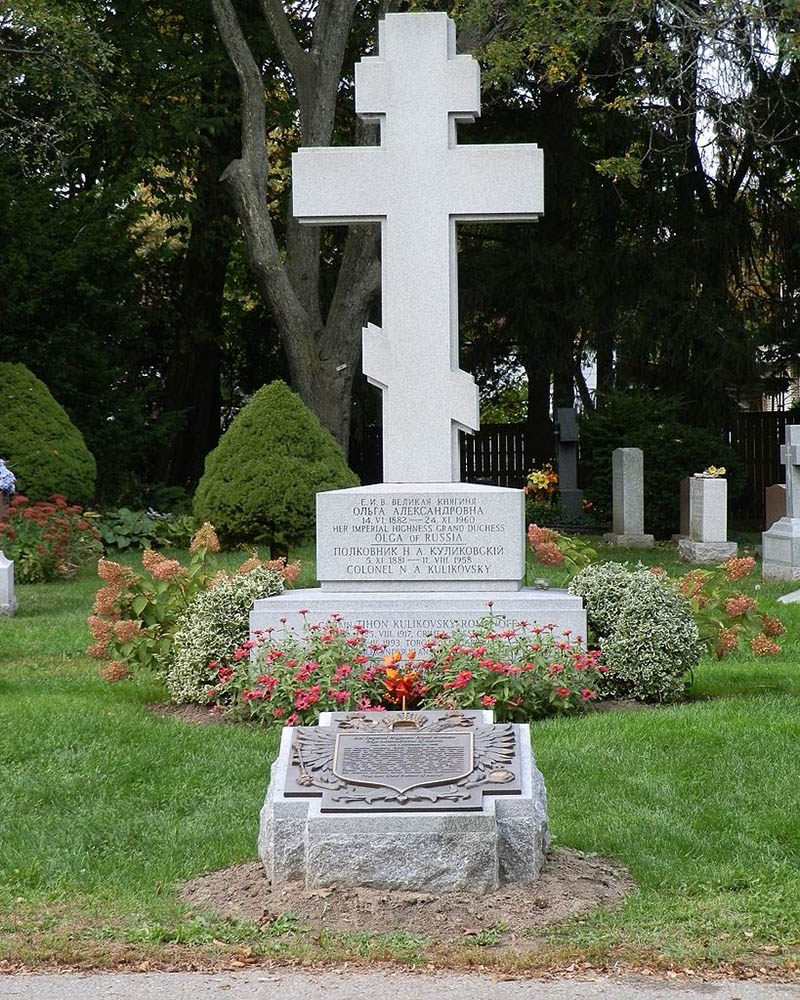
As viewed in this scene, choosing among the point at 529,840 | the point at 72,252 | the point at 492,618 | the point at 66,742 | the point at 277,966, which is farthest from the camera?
the point at 72,252

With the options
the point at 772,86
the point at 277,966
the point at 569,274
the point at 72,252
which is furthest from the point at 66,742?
the point at 772,86

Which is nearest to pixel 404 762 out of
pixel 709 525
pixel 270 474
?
pixel 270 474

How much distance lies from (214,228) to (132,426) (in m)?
4.82

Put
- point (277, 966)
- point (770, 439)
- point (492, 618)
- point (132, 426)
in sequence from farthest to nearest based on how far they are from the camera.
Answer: point (770, 439), point (132, 426), point (492, 618), point (277, 966)

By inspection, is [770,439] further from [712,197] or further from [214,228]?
[214,228]

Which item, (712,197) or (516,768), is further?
(712,197)

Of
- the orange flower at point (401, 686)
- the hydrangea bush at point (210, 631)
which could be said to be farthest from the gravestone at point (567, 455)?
the orange flower at point (401, 686)

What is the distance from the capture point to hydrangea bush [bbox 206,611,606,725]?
25.1 ft

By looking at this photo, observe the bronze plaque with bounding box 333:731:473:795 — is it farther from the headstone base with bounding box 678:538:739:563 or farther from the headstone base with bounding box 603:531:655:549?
the headstone base with bounding box 603:531:655:549

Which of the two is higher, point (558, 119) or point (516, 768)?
point (558, 119)

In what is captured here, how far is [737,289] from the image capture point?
84.4 ft

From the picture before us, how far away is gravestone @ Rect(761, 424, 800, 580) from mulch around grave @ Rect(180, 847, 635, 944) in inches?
442

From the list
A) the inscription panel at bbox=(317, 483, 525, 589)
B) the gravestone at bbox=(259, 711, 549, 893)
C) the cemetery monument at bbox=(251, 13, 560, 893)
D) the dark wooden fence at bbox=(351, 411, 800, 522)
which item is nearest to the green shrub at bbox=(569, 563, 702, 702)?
the cemetery monument at bbox=(251, 13, 560, 893)

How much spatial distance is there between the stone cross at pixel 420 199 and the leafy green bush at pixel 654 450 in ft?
43.8
